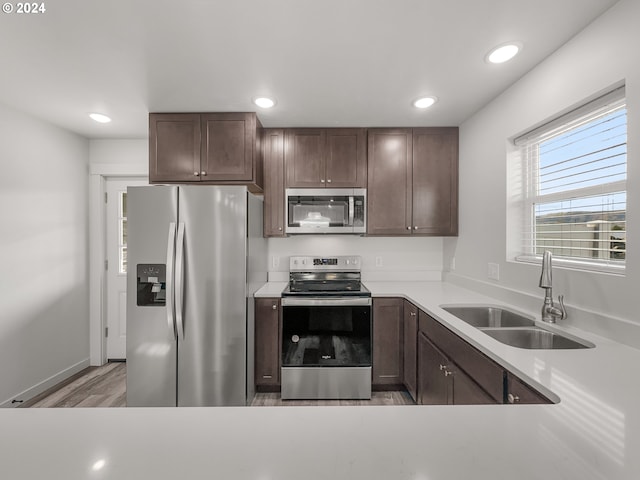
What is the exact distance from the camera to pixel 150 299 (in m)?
2.16

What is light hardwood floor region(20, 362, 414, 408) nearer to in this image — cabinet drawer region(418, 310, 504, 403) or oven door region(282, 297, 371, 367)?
oven door region(282, 297, 371, 367)

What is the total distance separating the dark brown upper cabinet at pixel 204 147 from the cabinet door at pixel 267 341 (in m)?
1.07

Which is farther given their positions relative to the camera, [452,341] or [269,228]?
[269,228]

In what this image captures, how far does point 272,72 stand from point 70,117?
2.01 metres

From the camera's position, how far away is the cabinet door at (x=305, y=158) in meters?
2.80

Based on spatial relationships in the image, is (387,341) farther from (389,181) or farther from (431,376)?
(389,181)

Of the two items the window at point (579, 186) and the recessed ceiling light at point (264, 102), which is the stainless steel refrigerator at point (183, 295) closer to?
the recessed ceiling light at point (264, 102)

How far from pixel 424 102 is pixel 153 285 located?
Answer: 2482mm

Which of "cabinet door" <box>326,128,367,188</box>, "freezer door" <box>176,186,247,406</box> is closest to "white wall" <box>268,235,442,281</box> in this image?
"cabinet door" <box>326,128,367,188</box>

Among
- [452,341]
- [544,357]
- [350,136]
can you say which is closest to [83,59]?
[350,136]

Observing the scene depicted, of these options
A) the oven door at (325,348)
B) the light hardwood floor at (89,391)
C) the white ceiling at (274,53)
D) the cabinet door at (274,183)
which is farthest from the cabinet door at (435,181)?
the light hardwood floor at (89,391)

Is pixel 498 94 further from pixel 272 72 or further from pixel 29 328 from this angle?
pixel 29 328

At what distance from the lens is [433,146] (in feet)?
9.34

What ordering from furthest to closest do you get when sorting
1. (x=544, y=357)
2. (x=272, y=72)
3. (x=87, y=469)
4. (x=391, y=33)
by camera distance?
(x=272, y=72) → (x=391, y=33) → (x=544, y=357) → (x=87, y=469)
